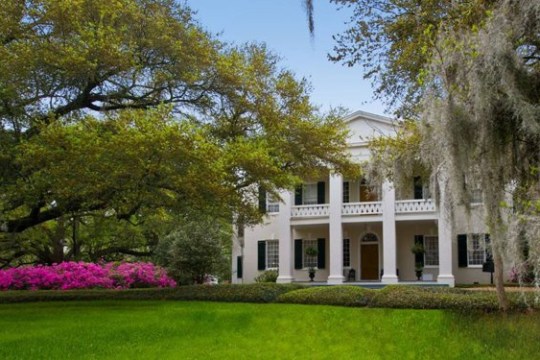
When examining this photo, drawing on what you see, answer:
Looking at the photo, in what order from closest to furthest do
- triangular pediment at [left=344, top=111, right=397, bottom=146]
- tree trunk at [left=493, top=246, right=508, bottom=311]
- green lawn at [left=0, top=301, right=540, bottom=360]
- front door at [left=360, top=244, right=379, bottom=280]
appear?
green lawn at [left=0, top=301, right=540, bottom=360]
tree trunk at [left=493, top=246, right=508, bottom=311]
triangular pediment at [left=344, top=111, right=397, bottom=146]
front door at [left=360, top=244, right=379, bottom=280]

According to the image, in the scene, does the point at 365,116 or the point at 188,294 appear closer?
the point at 188,294

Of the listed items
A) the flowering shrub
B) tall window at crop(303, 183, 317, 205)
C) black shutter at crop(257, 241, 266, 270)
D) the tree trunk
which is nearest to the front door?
tall window at crop(303, 183, 317, 205)

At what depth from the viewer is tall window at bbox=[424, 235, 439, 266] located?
28.6 meters

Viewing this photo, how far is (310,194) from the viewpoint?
1229 inches

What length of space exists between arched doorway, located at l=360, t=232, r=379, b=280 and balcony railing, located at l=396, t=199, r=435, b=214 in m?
2.73

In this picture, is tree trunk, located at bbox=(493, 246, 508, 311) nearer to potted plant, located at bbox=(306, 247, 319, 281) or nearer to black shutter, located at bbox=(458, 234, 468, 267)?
black shutter, located at bbox=(458, 234, 468, 267)

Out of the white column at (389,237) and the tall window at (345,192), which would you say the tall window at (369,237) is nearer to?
the tall window at (345,192)

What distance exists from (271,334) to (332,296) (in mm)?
3595

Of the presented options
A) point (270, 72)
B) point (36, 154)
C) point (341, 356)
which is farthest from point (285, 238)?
point (341, 356)

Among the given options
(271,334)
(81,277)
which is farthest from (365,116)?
(271,334)

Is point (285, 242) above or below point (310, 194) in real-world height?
below

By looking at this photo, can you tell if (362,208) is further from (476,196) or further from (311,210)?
(476,196)

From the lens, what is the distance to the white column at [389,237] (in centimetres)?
2719

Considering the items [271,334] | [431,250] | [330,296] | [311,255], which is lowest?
[271,334]
